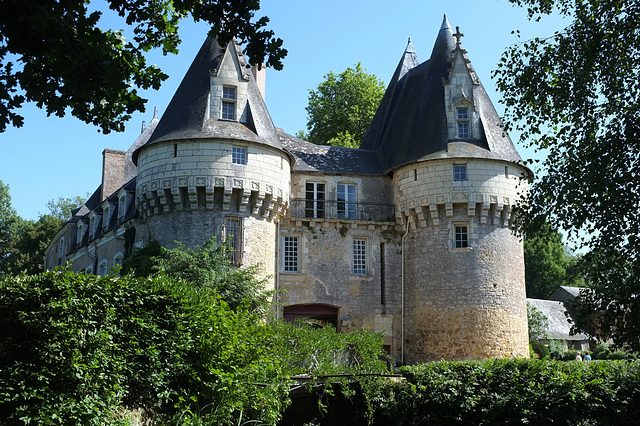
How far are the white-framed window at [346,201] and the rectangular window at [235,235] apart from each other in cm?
450

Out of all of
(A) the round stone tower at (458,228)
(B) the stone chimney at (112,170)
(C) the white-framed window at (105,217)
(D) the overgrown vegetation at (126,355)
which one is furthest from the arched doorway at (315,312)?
(B) the stone chimney at (112,170)

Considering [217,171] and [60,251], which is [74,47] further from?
[60,251]

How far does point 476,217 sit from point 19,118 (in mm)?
19344

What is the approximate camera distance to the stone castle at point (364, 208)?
2348cm

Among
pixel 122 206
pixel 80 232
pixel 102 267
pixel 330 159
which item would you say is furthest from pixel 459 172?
pixel 80 232

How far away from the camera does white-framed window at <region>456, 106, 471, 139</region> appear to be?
2588 cm

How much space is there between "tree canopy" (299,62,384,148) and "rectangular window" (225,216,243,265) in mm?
14368

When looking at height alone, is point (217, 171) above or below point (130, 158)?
below

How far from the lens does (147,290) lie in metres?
11.4

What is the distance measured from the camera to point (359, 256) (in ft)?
86.1

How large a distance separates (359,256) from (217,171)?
6551mm

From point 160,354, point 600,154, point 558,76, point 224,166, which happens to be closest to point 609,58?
point 558,76

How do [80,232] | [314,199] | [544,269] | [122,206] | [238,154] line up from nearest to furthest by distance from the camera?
[238,154] → [314,199] → [122,206] → [80,232] → [544,269]

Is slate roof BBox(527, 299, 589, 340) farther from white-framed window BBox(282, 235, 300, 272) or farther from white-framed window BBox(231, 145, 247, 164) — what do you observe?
white-framed window BBox(231, 145, 247, 164)
